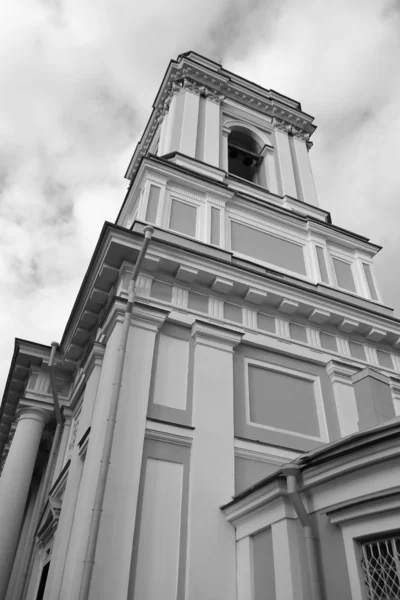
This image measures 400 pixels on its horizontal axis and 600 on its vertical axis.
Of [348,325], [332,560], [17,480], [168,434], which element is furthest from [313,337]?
[17,480]

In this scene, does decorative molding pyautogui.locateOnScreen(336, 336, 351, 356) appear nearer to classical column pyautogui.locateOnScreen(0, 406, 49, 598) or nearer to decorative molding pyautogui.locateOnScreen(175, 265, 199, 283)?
decorative molding pyautogui.locateOnScreen(175, 265, 199, 283)

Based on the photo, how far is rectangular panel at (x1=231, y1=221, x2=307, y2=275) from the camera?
11.4 m

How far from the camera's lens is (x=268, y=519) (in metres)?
6.45

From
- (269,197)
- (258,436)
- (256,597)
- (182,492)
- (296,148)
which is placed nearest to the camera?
(256,597)

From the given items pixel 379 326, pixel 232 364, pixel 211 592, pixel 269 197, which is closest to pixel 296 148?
pixel 269 197

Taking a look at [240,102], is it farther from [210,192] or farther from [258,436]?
[258,436]

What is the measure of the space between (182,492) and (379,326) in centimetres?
534

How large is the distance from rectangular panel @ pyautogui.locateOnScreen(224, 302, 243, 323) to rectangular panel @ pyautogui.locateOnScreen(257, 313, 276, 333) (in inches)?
14.6

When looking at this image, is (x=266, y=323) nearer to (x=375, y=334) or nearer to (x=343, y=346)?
(x=343, y=346)

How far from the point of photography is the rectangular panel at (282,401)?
28.7ft

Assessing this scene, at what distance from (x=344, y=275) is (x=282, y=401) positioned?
4.35 m

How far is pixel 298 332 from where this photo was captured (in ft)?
33.2

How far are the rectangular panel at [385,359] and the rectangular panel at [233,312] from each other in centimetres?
298

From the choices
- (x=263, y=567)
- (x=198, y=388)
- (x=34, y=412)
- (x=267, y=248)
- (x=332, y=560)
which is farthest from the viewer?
(x=34, y=412)
